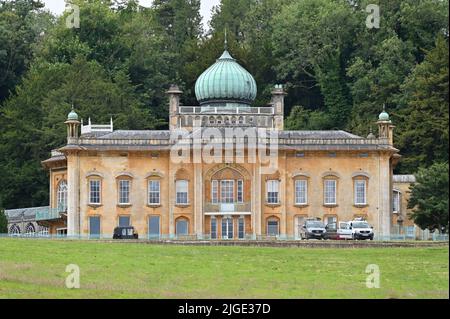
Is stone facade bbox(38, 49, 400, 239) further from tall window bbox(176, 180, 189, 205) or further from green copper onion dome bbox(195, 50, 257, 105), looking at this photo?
green copper onion dome bbox(195, 50, 257, 105)

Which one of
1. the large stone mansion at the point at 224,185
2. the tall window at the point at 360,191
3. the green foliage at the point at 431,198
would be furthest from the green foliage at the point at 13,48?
the green foliage at the point at 431,198

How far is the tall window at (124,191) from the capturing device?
90938 mm

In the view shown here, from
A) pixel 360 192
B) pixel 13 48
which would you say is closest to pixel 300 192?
pixel 360 192

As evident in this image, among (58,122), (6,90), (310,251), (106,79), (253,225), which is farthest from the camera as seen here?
(6,90)

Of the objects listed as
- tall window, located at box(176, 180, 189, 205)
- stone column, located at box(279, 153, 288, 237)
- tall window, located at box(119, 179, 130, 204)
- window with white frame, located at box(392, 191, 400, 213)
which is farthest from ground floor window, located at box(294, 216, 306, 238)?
tall window, located at box(119, 179, 130, 204)

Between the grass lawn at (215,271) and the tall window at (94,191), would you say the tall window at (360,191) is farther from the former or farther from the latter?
the grass lawn at (215,271)

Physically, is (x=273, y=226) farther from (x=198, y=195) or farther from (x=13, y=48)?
(x=13, y=48)

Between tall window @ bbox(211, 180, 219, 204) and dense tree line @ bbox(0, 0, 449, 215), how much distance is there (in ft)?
55.6

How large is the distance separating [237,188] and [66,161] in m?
11.9

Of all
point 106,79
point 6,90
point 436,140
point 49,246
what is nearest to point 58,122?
point 106,79

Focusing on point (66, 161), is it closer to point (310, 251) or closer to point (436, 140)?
point (436, 140)

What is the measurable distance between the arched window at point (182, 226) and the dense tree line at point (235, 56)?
1910 cm

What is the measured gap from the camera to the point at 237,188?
9112 centimetres

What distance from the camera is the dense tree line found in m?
107
